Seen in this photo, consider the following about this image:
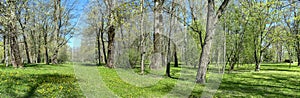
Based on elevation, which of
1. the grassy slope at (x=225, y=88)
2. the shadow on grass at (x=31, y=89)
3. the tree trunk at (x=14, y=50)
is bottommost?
the grassy slope at (x=225, y=88)

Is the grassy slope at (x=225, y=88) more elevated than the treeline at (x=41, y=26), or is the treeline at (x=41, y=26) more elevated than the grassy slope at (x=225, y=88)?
the treeline at (x=41, y=26)

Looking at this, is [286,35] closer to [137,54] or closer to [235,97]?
[137,54]

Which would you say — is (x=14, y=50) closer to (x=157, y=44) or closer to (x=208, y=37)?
(x=157, y=44)

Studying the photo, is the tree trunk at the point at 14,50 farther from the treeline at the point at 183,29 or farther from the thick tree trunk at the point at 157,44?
the thick tree trunk at the point at 157,44

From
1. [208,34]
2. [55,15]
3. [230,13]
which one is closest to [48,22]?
[55,15]

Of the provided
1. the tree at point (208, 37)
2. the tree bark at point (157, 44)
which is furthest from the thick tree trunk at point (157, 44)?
the tree at point (208, 37)

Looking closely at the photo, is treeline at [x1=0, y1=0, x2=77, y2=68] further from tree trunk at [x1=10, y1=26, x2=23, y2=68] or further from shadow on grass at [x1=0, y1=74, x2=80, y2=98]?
shadow on grass at [x1=0, y1=74, x2=80, y2=98]

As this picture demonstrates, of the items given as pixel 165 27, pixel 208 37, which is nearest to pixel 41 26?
pixel 165 27

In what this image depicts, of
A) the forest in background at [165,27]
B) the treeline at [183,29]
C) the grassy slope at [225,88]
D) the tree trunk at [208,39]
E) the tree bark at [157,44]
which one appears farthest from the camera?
the tree bark at [157,44]

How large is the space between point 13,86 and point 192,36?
32437 mm

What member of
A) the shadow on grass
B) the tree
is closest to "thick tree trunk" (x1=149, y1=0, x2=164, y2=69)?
the tree

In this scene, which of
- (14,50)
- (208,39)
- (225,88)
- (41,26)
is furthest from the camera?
(41,26)

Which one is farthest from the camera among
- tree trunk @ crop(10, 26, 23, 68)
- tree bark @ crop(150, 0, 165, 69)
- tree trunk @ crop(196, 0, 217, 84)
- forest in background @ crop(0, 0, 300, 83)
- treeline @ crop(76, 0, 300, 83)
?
tree bark @ crop(150, 0, 165, 69)

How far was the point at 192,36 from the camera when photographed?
132ft
